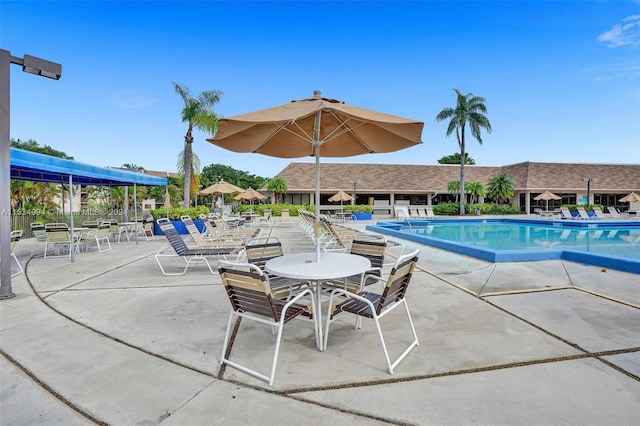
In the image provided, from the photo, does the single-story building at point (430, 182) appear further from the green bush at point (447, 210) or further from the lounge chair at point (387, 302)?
the lounge chair at point (387, 302)

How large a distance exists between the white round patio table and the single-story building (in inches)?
1126

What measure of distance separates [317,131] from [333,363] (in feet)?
7.89

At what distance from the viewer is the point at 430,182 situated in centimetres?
3491

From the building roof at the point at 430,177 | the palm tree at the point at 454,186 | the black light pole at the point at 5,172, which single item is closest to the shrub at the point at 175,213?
the black light pole at the point at 5,172

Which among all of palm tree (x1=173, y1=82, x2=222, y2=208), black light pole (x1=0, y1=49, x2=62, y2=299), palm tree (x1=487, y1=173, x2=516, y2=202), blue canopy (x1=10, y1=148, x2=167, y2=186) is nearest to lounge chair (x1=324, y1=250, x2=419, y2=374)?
black light pole (x1=0, y1=49, x2=62, y2=299)

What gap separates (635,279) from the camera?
5.43 metres

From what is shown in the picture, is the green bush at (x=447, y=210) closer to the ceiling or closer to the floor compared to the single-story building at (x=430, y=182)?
closer to the floor

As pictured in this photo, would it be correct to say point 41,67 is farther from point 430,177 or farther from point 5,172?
point 430,177

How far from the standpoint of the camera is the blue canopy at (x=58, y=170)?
673 centimetres

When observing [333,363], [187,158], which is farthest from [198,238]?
[187,158]

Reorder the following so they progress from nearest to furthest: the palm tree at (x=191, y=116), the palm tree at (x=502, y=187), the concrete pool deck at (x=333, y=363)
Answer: the concrete pool deck at (x=333, y=363), the palm tree at (x=191, y=116), the palm tree at (x=502, y=187)

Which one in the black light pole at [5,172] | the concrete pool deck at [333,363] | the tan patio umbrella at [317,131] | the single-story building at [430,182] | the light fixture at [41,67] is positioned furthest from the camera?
the single-story building at [430,182]

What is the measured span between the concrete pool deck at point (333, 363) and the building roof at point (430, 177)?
27.9 m

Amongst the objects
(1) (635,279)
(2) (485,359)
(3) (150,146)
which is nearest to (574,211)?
(1) (635,279)
